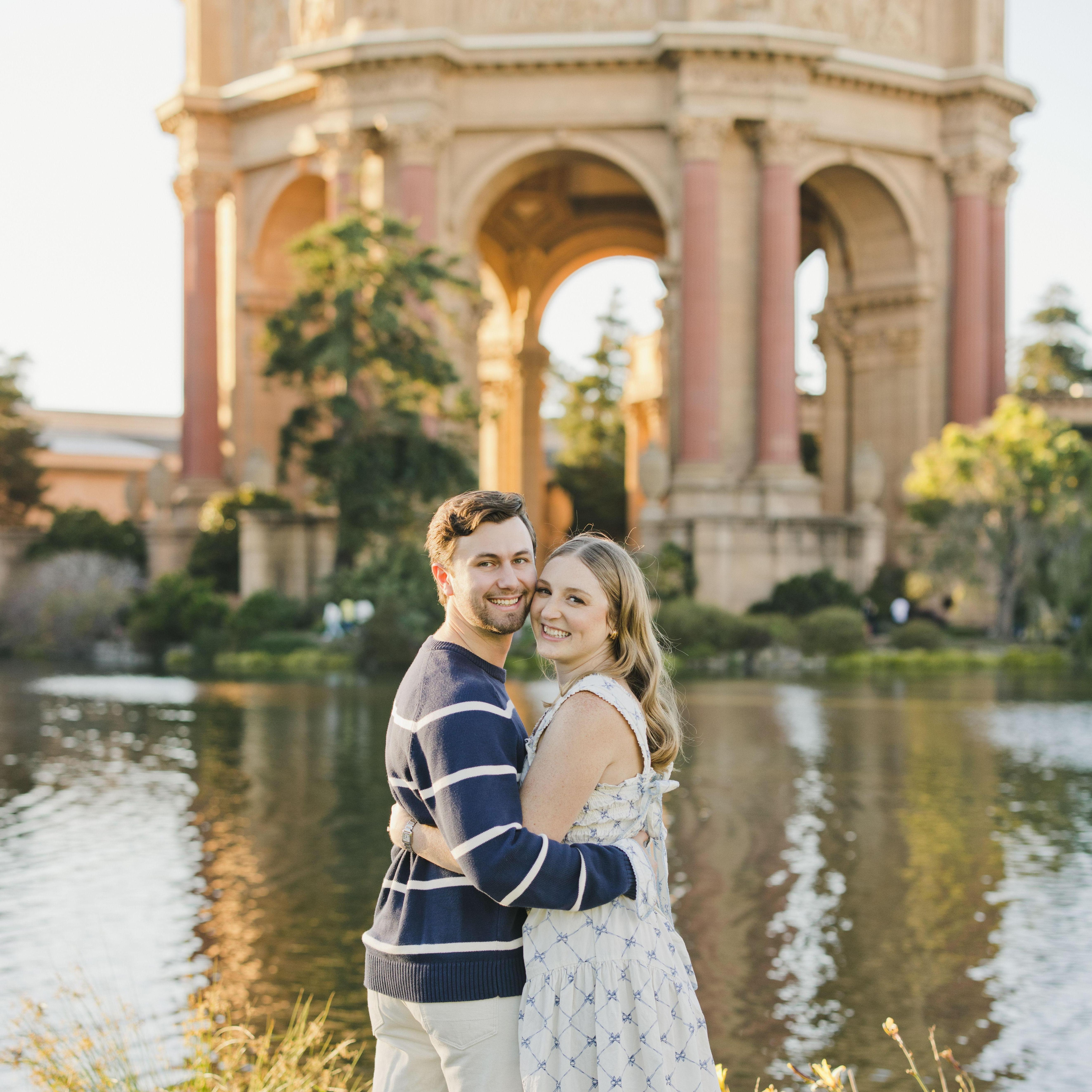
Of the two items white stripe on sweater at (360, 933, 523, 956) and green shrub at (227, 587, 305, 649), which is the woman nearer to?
white stripe on sweater at (360, 933, 523, 956)

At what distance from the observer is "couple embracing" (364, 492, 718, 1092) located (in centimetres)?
338

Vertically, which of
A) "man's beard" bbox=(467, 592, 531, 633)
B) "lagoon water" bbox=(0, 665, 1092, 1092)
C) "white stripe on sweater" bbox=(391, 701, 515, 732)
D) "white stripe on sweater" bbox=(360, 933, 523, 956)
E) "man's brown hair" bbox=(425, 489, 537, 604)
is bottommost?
"lagoon water" bbox=(0, 665, 1092, 1092)

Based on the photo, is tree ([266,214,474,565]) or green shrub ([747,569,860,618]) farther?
green shrub ([747,569,860,618])

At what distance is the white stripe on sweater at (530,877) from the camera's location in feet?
10.9

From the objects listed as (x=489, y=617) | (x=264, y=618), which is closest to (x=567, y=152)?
(x=264, y=618)

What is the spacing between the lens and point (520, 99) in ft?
128

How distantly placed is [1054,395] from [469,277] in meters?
21.1

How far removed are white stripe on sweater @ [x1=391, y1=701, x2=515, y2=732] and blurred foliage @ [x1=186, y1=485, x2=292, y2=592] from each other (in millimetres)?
33549

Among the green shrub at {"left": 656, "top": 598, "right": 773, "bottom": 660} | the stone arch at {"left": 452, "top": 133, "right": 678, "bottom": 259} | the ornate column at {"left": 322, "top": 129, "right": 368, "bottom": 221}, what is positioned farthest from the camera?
the ornate column at {"left": 322, "top": 129, "right": 368, "bottom": 221}

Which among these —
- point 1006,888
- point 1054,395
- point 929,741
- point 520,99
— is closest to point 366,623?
point 929,741

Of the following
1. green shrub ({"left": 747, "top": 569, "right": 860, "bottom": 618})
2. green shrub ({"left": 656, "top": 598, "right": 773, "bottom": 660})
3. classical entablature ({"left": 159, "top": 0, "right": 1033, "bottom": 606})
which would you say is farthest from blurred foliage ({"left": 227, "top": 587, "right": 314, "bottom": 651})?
green shrub ({"left": 747, "top": 569, "right": 860, "bottom": 618})

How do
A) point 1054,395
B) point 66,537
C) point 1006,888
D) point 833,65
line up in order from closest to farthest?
point 1006,888 → point 833,65 → point 66,537 → point 1054,395

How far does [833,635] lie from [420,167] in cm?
1598

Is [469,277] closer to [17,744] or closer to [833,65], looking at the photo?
[833,65]
